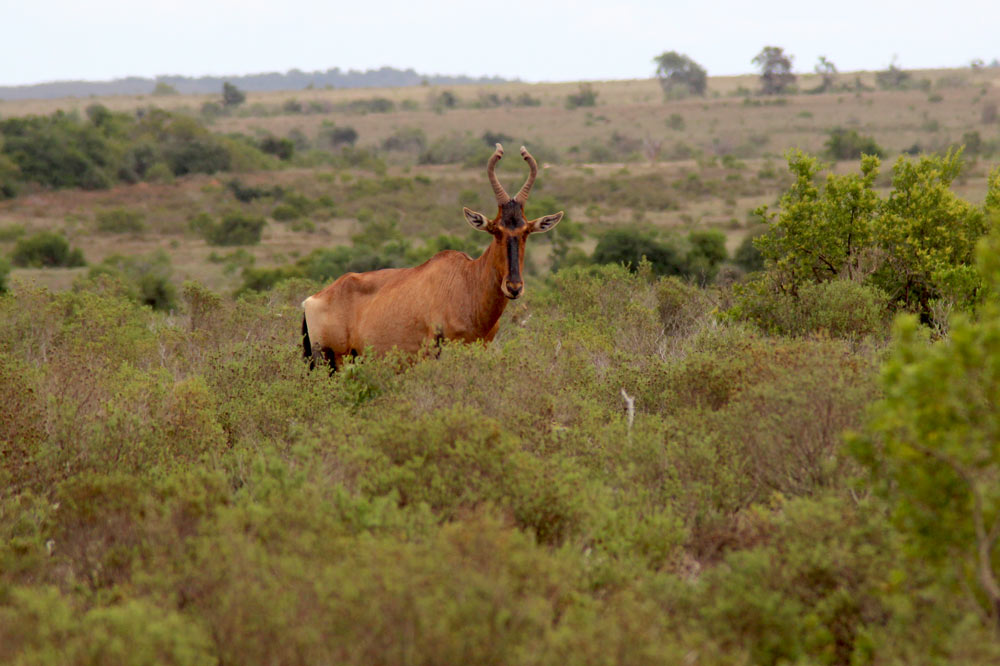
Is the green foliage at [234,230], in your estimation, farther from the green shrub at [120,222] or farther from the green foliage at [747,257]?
the green foliage at [747,257]

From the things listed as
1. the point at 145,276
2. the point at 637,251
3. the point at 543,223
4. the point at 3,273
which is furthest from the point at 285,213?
the point at 543,223

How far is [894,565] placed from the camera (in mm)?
3949

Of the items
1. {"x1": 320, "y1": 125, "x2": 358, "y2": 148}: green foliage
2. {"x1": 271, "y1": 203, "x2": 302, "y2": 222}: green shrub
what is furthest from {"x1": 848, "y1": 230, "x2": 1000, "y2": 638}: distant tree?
{"x1": 320, "y1": 125, "x2": 358, "y2": 148}: green foliage

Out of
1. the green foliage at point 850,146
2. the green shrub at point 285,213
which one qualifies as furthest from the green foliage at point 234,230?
the green foliage at point 850,146

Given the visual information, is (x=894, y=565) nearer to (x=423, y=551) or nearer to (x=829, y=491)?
(x=829, y=491)

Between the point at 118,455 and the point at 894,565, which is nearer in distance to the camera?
the point at 894,565

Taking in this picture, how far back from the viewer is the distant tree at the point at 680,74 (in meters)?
82.8

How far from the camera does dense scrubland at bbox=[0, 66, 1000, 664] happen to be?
3436mm

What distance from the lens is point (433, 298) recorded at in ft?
26.7

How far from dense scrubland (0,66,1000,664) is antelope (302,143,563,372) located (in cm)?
57

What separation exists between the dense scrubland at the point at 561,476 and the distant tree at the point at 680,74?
75.0 metres

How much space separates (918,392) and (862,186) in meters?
6.37

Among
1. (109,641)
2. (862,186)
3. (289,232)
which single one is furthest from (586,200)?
(109,641)

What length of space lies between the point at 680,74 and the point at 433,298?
81.6 meters
